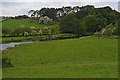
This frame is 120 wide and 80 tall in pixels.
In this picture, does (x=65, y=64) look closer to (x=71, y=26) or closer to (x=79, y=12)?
(x=71, y=26)

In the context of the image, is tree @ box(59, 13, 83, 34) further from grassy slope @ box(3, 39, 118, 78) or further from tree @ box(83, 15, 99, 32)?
grassy slope @ box(3, 39, 118, 78)

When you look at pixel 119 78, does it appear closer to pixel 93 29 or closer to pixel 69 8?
pixel 93 29

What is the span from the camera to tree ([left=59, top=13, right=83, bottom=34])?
268ft

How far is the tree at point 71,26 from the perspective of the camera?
81.8 meters

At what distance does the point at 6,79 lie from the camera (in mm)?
13164

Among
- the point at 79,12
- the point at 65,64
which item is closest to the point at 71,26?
the point at 79,12

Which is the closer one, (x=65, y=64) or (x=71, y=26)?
(x=65, y=64)

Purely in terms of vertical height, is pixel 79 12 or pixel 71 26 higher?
pixel 79 12

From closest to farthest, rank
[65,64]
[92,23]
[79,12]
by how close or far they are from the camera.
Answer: [65,64], [92,23], [79,12]

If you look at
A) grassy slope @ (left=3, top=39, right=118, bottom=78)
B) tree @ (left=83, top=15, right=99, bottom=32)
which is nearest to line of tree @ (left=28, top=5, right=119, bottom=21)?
tree @ (left=83, top=15, right=99, bottom=32)

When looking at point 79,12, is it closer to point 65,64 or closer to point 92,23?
point 92,23

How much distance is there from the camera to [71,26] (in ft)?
276

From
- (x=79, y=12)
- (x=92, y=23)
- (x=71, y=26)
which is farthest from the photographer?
(x=79, y=12)

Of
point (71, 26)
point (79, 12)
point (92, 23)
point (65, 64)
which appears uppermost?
point (79, 12)
